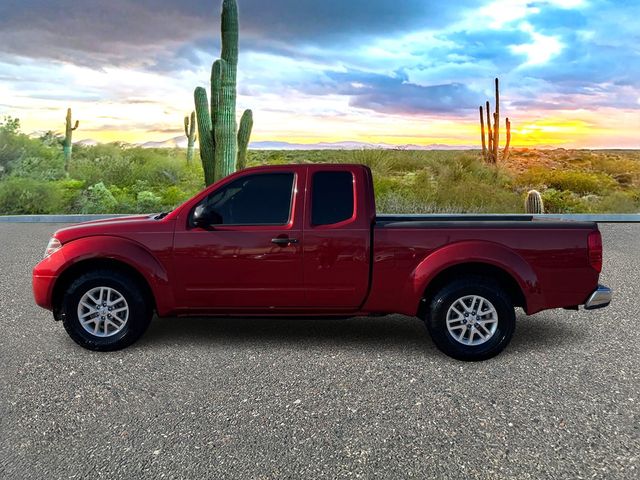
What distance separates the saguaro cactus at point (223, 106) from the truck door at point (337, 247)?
11.9 m

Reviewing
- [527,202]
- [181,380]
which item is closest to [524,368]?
[181,380]

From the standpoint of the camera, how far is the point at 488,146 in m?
30.5

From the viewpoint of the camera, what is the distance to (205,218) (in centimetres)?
565

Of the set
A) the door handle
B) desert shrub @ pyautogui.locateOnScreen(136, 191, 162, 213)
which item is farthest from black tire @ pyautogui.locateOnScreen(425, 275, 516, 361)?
desert shrub @ pyautogui.locateOnScreen(136, 191, 162, 213)

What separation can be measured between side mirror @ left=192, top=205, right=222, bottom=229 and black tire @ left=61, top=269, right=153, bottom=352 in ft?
2.80

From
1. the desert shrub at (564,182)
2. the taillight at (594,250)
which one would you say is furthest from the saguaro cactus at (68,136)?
the taillight at (594,250)

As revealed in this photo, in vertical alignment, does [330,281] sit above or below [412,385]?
above

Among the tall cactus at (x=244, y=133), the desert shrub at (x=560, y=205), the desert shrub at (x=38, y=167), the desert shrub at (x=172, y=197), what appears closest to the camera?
the tall cactus at (x=244, y=133)

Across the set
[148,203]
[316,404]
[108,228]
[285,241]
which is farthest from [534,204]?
[316,404]

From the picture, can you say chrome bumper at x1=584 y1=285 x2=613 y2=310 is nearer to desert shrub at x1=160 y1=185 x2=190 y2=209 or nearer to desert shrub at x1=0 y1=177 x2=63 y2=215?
desert shrub at x1=160 y1=185 x2=190 y2=209

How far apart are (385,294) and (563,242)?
1.58m

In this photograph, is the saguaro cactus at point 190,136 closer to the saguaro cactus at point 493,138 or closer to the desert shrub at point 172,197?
the desert shrub at point 172,197

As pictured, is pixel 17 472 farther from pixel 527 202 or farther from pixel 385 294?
pixel 527 202

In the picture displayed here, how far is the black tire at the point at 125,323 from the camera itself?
5910mm
